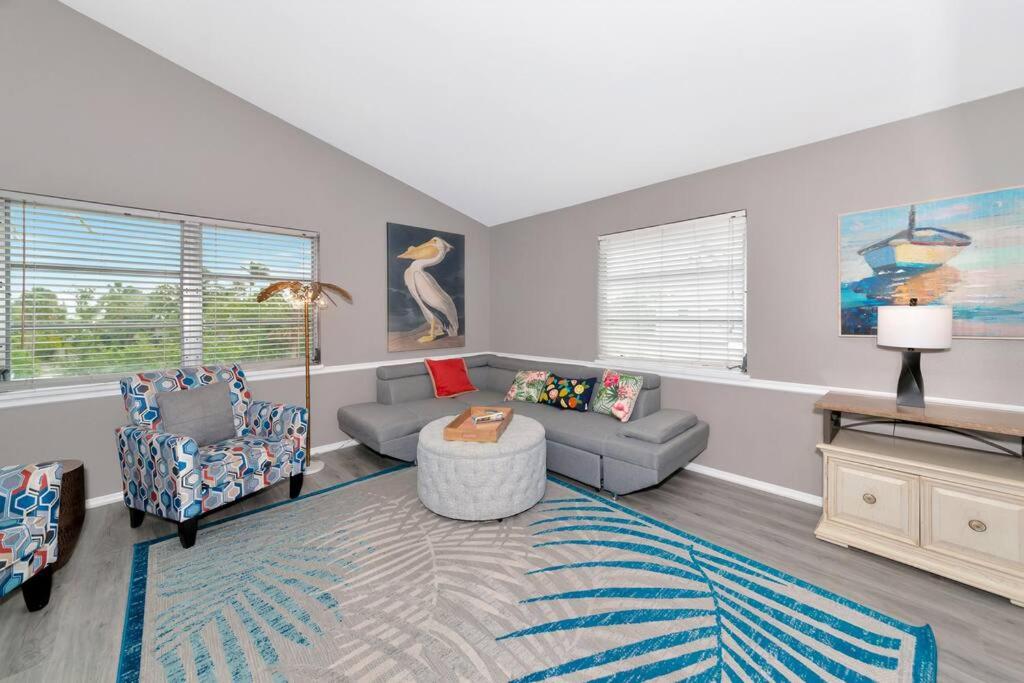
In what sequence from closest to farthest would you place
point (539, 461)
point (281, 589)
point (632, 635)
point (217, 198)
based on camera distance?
1. point (632, 635)
2. point (281, 589)
3. point (539, 461)
4. point (217, 198)

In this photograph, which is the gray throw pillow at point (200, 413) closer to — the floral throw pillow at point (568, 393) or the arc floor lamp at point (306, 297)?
the arc floor lamp at point (306, 297)

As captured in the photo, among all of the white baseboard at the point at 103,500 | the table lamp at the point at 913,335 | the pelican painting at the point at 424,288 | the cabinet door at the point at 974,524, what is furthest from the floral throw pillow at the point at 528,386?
the white baseboard at the point at 103,500

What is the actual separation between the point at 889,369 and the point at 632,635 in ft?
8.05

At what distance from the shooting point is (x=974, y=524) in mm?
2123

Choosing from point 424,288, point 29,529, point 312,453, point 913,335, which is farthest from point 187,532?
point 913,335

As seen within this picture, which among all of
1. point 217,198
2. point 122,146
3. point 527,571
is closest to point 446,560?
point 527,571

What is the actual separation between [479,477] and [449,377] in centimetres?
215

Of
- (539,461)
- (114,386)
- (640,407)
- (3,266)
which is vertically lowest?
(539,461)

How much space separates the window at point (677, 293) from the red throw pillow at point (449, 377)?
63.6 inches

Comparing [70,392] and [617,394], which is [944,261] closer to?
[617,394]

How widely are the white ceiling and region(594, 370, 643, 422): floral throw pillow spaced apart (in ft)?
6.05

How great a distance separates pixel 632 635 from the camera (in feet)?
6.00

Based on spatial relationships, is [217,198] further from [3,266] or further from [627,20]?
[627,20]

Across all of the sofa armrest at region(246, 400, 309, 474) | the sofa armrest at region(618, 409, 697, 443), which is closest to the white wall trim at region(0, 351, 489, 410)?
the sofa armrest at region(246, 400, 309, 474)
